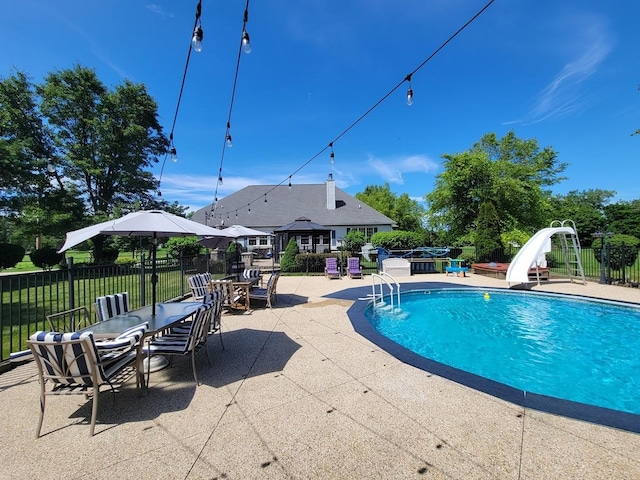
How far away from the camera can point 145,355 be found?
3918mm

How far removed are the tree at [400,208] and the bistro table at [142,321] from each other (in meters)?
37.9

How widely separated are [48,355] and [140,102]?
30.6 m

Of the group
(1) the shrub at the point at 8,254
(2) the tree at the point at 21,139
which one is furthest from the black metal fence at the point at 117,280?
(2) the tree at the point at 21,139

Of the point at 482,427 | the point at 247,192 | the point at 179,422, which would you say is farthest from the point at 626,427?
the point at 247,192

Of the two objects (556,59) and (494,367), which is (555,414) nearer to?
(494,367)

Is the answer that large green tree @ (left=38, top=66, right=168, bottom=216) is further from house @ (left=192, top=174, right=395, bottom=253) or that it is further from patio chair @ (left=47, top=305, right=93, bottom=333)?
patio chair @ (left=47, top=305, right=93, bottom=333)

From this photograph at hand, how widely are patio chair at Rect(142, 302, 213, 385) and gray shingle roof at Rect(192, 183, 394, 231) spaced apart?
25311mm

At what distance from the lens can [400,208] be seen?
4400cm

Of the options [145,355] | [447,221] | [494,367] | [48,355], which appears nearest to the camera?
[48,355]

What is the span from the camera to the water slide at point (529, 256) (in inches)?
436

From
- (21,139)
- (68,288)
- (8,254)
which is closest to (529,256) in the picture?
(68,288)

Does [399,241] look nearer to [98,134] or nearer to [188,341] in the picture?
[188,341]

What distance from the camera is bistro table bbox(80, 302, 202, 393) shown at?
11.4 feet

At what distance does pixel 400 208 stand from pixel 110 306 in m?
42.8
